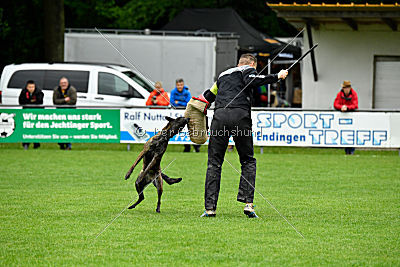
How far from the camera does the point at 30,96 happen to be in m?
21.8

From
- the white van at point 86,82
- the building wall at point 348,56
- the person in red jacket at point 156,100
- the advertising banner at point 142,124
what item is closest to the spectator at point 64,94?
the white van at point 86,82

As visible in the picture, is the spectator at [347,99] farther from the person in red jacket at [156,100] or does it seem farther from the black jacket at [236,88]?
the black jacket at [236,88]

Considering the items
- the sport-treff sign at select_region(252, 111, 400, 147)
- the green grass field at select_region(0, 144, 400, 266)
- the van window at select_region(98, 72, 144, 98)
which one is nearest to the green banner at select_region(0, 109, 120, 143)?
the van window at select_region(98, 72, 144, 98)

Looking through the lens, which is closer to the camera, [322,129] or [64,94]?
[322,129]

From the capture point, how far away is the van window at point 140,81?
76.6ft

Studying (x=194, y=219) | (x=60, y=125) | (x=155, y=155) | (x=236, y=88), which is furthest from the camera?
(x=60, y=125)

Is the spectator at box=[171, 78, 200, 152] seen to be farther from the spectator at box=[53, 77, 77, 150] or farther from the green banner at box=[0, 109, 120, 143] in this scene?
the spectator at box=[53, 77, 77, 150]

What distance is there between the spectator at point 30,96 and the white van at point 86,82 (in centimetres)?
145

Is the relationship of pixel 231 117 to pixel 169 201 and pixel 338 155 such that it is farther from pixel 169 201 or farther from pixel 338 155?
pixel 338 155

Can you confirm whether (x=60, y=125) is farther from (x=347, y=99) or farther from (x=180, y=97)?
(x=347, y=99)

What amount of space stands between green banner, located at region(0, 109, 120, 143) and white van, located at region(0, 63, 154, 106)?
176 centimetres

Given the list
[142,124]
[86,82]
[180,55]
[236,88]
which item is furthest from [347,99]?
[236,88]

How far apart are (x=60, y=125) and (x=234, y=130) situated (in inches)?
475

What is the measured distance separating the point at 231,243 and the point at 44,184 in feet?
21.2
